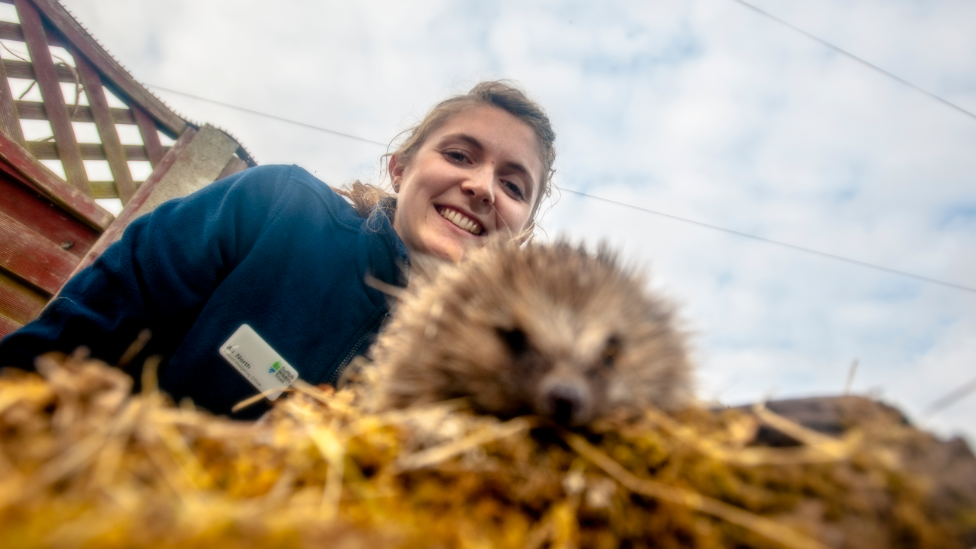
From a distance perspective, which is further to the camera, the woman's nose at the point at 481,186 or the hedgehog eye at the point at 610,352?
the woman's nose at the point at 481,186

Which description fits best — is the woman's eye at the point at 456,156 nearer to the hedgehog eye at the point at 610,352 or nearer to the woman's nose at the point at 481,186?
the woman's nose at the point at 481,186

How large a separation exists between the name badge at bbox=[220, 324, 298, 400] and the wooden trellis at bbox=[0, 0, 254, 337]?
251 centimetres

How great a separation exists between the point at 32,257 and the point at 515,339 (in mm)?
4590

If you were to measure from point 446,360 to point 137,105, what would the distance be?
5.29 meters

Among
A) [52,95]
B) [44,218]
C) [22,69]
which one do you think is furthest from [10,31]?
[44,218]

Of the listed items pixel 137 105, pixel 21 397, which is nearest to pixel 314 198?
pixel 21 397

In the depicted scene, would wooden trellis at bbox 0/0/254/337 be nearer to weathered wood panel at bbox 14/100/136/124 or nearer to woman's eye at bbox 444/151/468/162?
weathered wood panel at bbox 14/100/136/124

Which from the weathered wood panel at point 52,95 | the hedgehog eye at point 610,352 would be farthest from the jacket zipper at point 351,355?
the weathered wood panel at point 52,95

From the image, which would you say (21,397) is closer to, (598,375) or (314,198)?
(598,375)

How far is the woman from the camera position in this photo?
2602 millimetres

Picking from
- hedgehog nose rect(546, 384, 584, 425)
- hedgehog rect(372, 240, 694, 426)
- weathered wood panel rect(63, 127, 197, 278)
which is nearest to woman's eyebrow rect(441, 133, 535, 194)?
hedgehog rect(372, 240, 694, 426)

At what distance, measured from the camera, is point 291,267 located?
304 centimetres

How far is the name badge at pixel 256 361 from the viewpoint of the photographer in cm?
276

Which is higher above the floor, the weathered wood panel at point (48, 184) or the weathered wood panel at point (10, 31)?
the weathered wood panel at point (10, 31)
